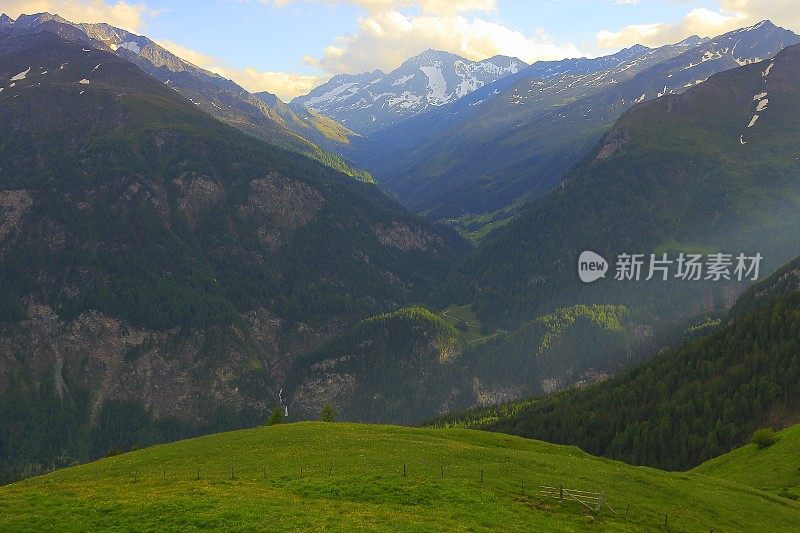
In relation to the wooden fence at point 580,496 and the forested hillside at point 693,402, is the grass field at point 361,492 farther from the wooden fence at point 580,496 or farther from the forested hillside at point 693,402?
the forested hillside at point 693,402

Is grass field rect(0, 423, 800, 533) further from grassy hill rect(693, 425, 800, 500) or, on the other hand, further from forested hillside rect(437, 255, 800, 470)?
forested hillside rect(437, 255, 800, 470)

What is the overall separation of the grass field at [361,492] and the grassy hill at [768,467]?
1388cm

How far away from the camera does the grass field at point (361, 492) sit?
4522cm

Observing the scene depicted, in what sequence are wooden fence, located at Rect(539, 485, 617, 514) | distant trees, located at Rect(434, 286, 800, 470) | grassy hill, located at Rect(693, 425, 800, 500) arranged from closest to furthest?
wooden fence, located at Rect(539, 485, 617, 514)
grassy hill, located at Rect(693, 425, 800, 500)
distant trees, located at Rect(434, 286, 800, 470)

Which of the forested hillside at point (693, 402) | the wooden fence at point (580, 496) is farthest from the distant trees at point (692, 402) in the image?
the wooden fence at point (580, 496)

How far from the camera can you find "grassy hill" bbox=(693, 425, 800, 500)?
275ft

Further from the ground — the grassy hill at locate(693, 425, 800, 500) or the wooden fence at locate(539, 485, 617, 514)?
the wooden fence at locate(539, 485, 617, 514)

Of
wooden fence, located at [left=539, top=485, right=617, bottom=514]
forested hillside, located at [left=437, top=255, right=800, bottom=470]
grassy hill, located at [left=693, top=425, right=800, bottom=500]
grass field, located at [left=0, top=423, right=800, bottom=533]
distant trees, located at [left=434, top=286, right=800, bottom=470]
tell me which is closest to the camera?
grass field, located at [left=0, top=423, right=800, bottom=533]

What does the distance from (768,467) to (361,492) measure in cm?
7382

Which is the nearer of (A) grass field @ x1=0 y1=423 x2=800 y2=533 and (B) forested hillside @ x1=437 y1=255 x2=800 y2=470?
(A) grass field @ x1=0 y1=423 x2=800 y2=533

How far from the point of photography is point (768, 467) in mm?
91875

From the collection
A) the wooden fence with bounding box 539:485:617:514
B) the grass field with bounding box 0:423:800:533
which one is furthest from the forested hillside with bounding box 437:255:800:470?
the wooden fence with bounding box 539:485:617:514

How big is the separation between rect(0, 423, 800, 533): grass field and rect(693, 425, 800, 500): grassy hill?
13.9 metres

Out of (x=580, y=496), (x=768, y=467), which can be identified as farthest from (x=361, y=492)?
(x=768, y=467)
